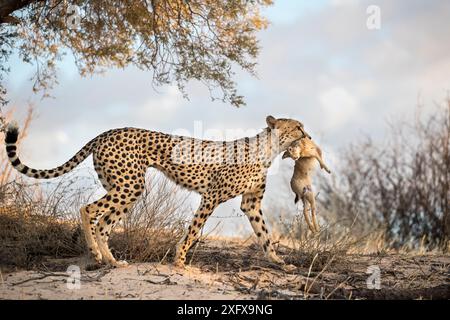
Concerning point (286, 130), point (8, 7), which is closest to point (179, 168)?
point (286, 130)

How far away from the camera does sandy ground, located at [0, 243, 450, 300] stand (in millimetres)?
5191

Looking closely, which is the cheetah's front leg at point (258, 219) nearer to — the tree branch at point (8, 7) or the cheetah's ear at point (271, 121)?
the cheetah's ear at point (271, 121)

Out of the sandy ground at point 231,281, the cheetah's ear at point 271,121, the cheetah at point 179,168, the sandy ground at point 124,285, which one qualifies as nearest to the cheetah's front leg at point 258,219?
the cheetah at point 179,168

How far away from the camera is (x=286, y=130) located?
6266 mm

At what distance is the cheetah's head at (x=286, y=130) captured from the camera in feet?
20.5

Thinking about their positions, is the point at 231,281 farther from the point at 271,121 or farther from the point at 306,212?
the point at 271,121

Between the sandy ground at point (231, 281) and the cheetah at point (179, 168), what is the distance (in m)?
0.28

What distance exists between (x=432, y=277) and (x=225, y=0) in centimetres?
416

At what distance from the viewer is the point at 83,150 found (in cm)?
618

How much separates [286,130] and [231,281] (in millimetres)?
1560

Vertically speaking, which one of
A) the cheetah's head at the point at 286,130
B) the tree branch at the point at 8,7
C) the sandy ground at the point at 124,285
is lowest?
the sandy ground at the point at 124,285

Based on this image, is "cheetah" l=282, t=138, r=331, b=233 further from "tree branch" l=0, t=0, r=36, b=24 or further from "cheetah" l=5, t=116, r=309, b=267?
"tree branch" l=0, t=0, r=36, b=24
